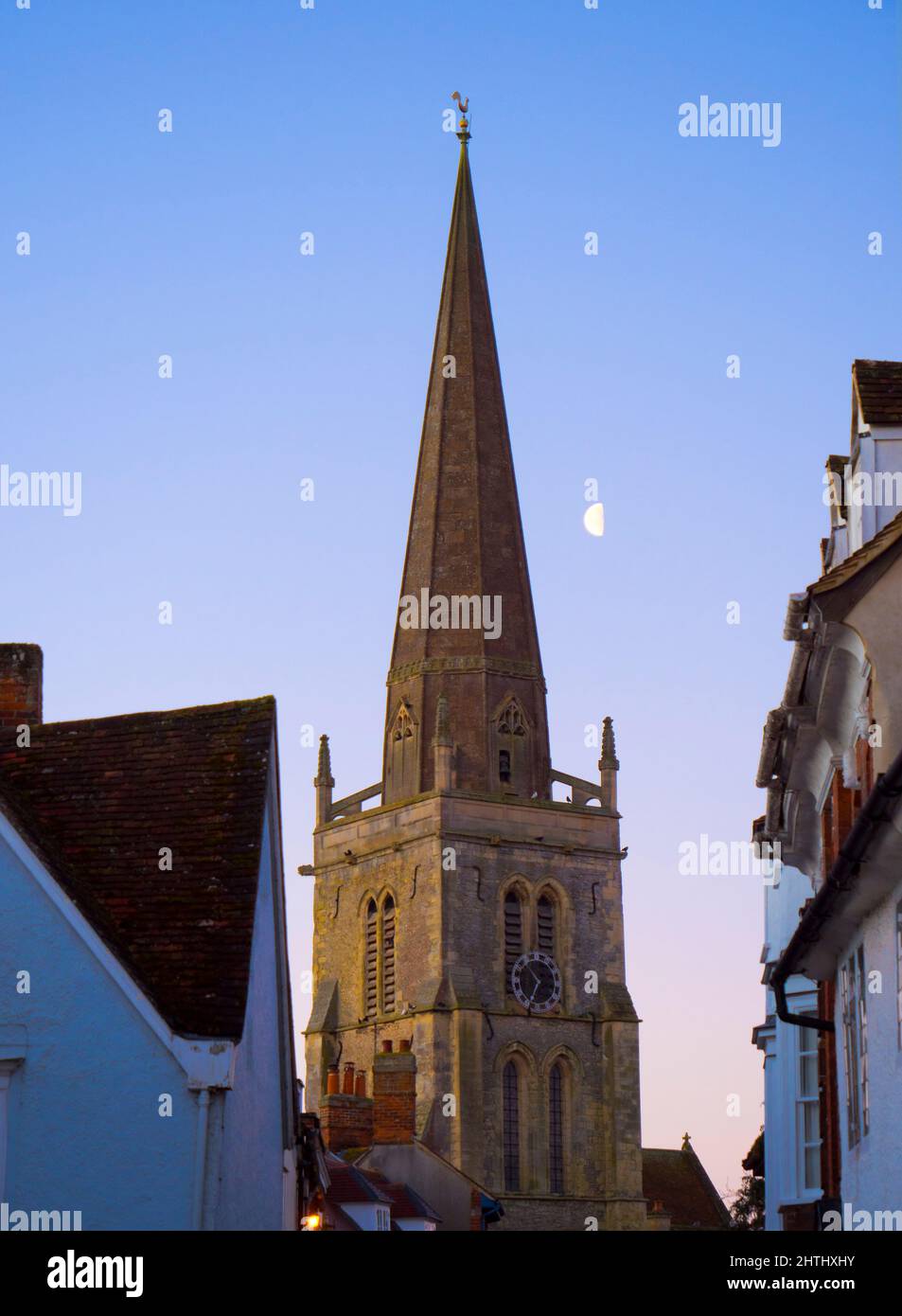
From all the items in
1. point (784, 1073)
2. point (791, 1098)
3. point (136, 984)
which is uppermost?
point (136, 984)

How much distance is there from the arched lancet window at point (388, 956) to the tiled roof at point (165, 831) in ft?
241

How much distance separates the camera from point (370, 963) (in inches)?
3593

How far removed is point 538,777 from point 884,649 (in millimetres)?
79309

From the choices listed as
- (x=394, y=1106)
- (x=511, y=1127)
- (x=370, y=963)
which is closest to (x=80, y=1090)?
(x=394, y=1106)

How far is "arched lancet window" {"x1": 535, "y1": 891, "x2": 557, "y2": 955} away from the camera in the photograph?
90875 millimetres

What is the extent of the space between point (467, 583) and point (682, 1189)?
3017 centimetres

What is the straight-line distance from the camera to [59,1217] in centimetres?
1338

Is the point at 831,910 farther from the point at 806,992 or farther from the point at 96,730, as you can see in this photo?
the point at 806,992

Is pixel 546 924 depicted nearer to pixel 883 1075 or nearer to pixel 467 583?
pixel 467 583

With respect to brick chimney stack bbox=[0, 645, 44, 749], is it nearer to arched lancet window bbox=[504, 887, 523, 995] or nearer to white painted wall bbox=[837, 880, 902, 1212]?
white painted wall bbox=[837, 880, 902, 1212]

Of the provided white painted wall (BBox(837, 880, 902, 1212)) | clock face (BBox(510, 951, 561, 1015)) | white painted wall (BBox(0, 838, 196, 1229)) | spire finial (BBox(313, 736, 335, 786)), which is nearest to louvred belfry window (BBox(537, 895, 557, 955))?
clock face (BBox(510, 951, 561, 1015))

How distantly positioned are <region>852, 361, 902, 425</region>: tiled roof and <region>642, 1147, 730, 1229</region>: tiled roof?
8410cm
